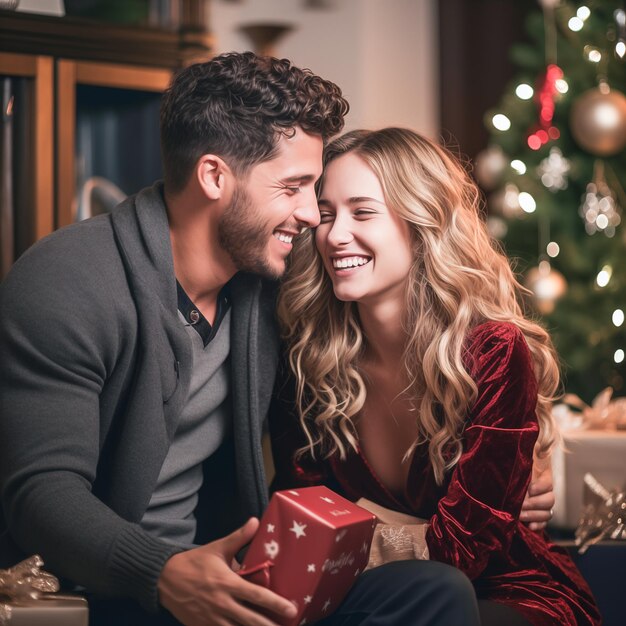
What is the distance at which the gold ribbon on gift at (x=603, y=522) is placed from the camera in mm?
1984

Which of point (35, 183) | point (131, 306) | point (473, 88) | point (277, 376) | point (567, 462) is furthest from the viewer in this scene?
point (473, 88)

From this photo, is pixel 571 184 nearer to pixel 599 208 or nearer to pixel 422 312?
pixel 599 208

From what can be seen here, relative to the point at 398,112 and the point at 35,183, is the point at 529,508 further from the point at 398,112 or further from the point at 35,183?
the point at 398,112

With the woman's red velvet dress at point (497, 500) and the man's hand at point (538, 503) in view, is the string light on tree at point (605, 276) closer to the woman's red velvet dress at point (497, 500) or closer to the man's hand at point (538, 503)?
the man's hand at point (538, 503)

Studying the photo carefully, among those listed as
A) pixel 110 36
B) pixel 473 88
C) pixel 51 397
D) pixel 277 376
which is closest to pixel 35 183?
pixel 110 36

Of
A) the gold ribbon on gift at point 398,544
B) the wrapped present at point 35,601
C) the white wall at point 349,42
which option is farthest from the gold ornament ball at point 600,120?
the wrapped present at point 35,601

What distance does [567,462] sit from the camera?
7.39 ft

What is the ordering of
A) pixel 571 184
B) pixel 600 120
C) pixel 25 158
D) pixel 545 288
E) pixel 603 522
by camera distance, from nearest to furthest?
pixel 603 522 < pixel 25 158 < pixel 600 120 < pixel 545 288 < pixel 571 184

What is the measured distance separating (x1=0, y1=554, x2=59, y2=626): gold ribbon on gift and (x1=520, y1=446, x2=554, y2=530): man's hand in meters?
0.91

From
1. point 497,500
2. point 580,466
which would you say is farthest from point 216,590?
point 580,466

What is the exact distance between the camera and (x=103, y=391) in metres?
1.74

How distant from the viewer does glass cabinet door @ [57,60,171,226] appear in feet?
9.21

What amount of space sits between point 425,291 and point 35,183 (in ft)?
4.39

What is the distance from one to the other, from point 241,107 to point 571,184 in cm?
191
